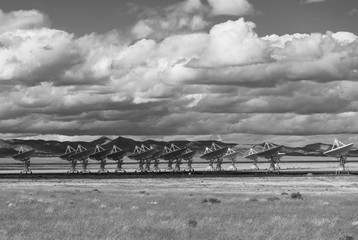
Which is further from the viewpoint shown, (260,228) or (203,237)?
(260,228)

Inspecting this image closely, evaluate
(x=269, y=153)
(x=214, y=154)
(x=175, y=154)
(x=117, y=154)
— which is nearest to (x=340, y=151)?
(x=269, y=153)

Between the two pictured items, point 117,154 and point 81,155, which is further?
point 81,155

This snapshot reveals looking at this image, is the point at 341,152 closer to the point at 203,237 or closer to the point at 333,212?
the point at 333,212

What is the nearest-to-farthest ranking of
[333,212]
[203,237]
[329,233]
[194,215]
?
[203,237]
[329,233]
[194,215]
[333,212]

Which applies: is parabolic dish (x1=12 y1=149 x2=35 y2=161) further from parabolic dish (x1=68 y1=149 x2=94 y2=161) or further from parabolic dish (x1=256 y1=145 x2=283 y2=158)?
parabolic dish (x1=256 y1=145 x2=283 y2=158)

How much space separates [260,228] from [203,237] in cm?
361

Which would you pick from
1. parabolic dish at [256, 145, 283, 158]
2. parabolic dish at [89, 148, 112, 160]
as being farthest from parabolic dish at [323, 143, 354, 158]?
parabolic dish at [89, 148, 112, 160]

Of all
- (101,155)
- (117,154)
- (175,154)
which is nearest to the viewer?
(117,154)

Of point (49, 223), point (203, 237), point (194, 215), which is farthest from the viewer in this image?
point (194, 215)

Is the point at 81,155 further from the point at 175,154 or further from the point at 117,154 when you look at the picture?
the point at 175,154

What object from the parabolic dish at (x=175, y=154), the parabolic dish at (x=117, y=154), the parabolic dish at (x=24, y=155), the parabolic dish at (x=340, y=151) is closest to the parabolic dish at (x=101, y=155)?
the parabolic dish at (x=117, y=154)

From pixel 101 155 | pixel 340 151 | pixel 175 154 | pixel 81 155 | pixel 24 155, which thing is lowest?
pixel 340 151

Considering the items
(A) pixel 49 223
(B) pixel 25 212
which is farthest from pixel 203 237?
(B) pixel 25 212

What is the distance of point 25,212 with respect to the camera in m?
32.2
